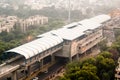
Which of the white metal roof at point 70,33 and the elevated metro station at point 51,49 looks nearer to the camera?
the elevated metro station at point 51,49

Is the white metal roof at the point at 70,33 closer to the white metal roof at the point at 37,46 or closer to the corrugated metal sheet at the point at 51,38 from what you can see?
the corrugated metal sheet at the point at 51,38

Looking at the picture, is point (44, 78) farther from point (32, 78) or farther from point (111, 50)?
point (111, 50)

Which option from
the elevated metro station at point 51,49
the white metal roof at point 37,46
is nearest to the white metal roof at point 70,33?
the elevated metro station at point 51,49

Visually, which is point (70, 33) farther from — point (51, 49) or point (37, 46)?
point (37, 46)

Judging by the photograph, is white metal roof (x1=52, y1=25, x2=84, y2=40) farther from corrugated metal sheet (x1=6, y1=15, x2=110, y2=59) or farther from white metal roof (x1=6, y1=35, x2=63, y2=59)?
white metal roof (x1=6, y1=35, x2=63, y2=59)

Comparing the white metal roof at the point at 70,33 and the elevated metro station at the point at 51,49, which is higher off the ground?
the white metal roof at the point at 70,33

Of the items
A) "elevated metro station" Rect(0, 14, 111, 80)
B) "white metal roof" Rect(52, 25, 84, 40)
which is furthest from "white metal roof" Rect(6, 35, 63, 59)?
"white metal roof" Rect(52, 25, 84, 40)

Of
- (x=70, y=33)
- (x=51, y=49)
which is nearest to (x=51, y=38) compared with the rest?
(x=51, y=49)

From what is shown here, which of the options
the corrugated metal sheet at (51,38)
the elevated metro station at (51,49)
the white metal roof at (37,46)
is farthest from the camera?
the corrugated metal sheet at (51,38)

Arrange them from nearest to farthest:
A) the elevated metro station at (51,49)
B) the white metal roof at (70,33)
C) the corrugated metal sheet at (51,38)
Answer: the elevated metro station at (51,49), the corrugated metal sheet at (51,38), the white metal roof at (70,33)
